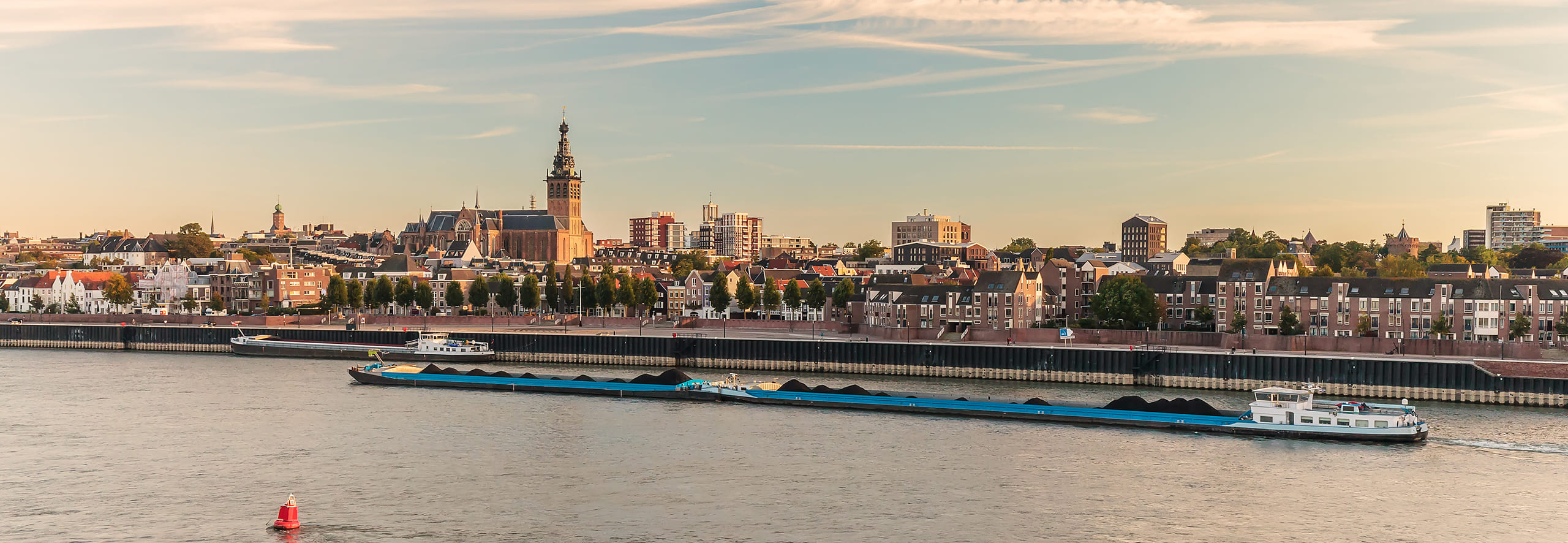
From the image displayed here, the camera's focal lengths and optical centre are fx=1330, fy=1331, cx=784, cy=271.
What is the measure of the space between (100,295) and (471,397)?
10211 centimetres

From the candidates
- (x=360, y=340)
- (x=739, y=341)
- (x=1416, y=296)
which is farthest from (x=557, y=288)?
(x=1416, y=296)

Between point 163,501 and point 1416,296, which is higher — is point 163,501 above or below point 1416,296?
below

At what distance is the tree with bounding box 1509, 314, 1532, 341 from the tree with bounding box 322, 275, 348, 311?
102489 mm

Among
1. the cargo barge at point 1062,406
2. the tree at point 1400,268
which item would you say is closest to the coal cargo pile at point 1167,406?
the cargo barge at point 1062,406

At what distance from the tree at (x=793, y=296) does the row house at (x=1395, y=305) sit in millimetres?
36175

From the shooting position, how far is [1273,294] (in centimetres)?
9788

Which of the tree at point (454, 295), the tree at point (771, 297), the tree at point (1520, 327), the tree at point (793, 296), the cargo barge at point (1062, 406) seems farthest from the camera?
the tree at point (454, 295)

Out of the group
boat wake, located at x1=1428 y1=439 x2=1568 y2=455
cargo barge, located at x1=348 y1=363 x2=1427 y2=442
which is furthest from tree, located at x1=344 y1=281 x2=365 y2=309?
boat wake, located at x1=1428 y1=439 x2=1568 y2=455

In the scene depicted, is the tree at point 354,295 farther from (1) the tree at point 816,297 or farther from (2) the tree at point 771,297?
(1) the tree at point 816,297

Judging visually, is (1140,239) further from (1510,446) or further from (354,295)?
(1510,446)

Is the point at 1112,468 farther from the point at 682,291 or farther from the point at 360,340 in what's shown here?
the point at 682,291

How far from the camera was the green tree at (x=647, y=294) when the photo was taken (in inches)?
5108

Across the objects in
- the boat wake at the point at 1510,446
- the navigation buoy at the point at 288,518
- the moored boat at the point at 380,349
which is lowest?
the navigation buoy at the point at 288,518

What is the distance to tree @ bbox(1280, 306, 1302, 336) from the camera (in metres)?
92.8
